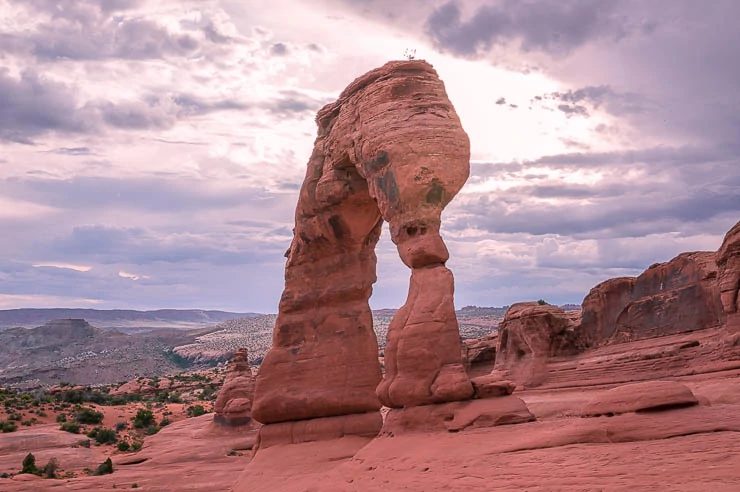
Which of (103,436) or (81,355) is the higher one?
(81,355)

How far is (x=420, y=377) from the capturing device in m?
12.2

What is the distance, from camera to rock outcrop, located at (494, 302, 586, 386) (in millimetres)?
29516

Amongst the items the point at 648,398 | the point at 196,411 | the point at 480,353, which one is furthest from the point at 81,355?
the point at 648,398

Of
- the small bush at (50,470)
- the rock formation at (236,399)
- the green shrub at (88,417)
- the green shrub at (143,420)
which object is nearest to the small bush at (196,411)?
the green shrub at (143,420)

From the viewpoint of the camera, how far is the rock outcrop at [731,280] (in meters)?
20.1

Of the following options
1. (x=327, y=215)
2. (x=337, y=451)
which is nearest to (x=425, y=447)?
(x=337, y=451)

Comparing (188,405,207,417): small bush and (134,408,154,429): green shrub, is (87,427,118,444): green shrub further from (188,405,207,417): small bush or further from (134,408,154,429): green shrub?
(188,405,207,417): small bush

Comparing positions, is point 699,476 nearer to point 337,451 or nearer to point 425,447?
point 425,447

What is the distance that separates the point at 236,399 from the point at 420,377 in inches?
845

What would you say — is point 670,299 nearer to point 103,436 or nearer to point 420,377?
point 420,377

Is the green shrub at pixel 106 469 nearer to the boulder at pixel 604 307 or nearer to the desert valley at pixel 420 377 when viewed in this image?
the desert valley at pixel 420 377

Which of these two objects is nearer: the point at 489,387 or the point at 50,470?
the point at 489,387

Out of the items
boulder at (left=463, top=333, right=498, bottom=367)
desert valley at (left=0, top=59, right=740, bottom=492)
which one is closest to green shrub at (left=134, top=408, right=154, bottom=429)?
desert valley at (left=0, top=59, right=740, bottom=492)

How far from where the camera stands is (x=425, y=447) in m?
10.9
